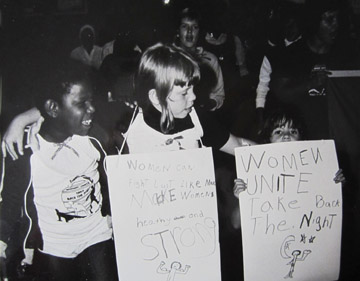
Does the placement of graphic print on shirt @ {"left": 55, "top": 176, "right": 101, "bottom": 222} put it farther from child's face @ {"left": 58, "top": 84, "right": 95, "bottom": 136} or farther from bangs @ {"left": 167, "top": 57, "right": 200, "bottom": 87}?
bangs @ {"left": 167, "top": 57, "right": 200, "bottom": 87}

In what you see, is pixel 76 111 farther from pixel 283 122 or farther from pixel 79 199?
pixel 283 122

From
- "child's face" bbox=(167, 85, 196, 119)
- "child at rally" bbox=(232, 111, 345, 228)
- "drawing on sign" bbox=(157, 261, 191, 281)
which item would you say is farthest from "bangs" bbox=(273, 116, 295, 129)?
"drawing on sign" bbox=(157, 261, 191, 281)

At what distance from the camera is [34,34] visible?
1109mm

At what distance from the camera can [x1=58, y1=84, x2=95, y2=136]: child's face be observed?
3.68ft

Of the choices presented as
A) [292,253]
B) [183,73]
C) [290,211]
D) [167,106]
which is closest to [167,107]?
[167,106]

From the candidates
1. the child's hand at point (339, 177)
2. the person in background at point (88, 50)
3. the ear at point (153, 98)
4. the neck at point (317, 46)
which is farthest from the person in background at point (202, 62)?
the child's hand at point (339, 177)

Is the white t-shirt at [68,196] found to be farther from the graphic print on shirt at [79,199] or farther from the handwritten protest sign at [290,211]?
the handwritten protest sign at [290,211]

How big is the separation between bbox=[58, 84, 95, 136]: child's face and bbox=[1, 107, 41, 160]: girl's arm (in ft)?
0.28

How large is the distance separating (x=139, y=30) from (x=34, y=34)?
0.30 m

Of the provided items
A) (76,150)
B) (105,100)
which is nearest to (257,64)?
(105,100)

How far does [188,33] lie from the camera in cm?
122

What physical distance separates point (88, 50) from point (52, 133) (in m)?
0.26

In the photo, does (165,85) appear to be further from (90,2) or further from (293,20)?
(293,20)

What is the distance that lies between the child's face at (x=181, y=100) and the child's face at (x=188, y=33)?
132 mm
